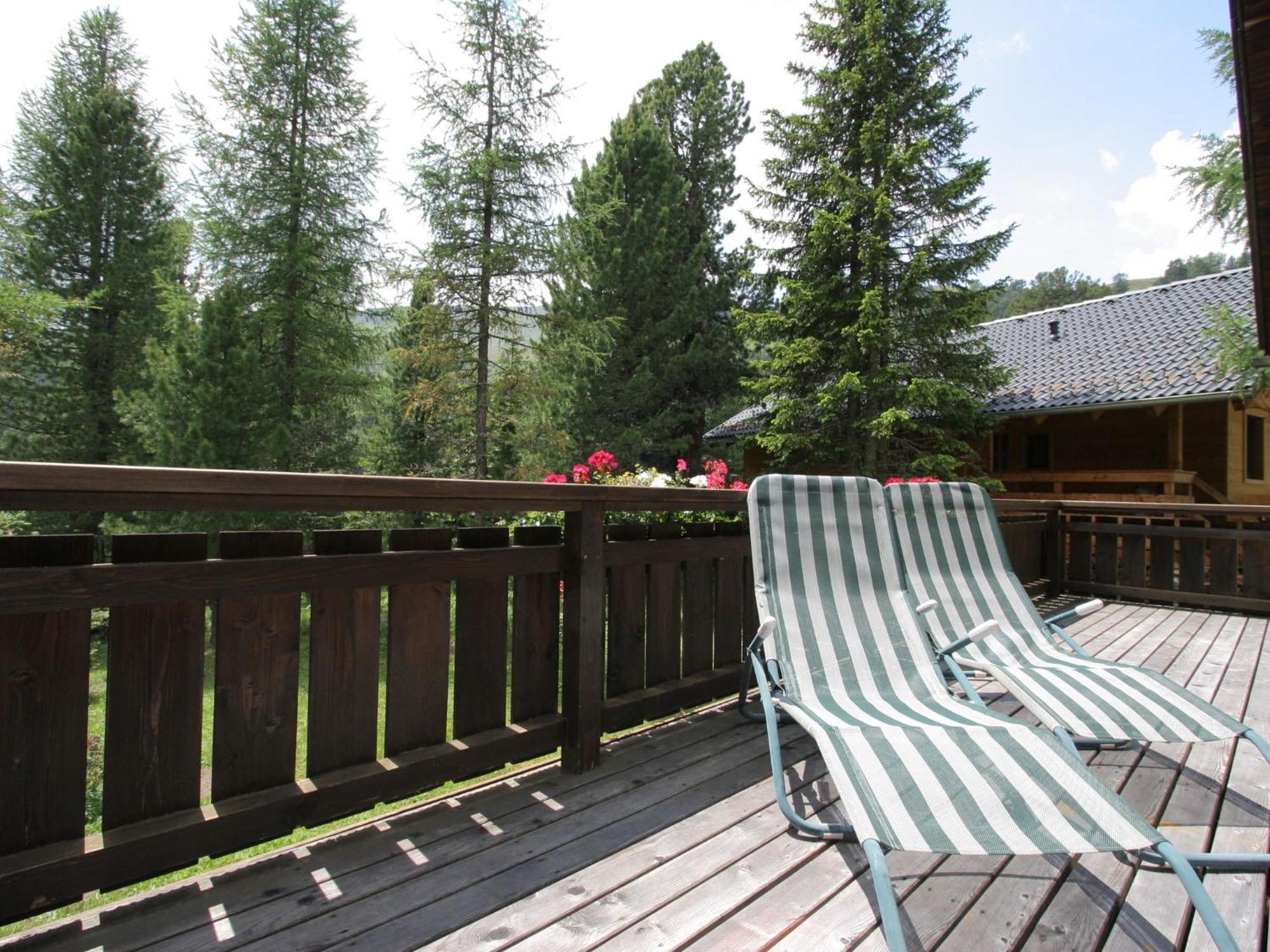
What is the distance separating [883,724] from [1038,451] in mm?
13794

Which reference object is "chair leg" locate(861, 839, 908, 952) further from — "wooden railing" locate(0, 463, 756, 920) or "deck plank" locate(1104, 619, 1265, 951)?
"wooden railing" locate(0, 463, 756, 920)

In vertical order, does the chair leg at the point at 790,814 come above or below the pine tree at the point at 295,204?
below

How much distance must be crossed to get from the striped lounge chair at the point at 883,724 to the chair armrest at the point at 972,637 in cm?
8

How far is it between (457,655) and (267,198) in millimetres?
11574

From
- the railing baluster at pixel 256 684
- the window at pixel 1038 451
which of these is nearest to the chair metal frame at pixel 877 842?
the railing baluster at pixel 256 684

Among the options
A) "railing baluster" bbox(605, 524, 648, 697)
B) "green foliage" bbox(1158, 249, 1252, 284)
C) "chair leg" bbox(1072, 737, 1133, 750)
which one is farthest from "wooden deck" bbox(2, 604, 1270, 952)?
"green foliage" bbox(1158, 249, 1252, 284)

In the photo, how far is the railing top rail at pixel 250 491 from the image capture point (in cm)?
128

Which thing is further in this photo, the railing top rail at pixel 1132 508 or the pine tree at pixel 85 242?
the pine tree at pixel 85 242

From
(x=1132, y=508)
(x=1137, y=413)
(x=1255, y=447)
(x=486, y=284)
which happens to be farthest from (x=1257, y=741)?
(x=1255, y=447)

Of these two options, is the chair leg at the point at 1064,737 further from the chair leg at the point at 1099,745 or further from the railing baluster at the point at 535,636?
the railing baluster at the point at 535,636

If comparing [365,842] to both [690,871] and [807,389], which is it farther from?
[807,389]

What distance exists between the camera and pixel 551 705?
235 centimetres

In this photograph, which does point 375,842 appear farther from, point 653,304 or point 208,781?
point 653,304

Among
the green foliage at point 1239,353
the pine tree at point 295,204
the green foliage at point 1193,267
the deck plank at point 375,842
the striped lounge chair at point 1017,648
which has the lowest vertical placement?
the deck plank at point 375,842
